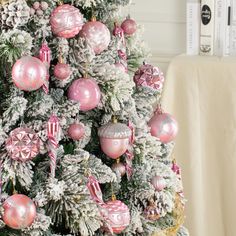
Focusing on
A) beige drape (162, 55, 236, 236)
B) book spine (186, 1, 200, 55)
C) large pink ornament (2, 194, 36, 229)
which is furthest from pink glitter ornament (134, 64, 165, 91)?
book spine (186, 1, 200, 55)

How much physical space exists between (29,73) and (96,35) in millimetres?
180

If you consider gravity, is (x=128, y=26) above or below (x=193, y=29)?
above

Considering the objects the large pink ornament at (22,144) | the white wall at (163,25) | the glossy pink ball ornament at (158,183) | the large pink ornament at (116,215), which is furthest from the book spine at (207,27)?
the large pink ornament at (22,144)

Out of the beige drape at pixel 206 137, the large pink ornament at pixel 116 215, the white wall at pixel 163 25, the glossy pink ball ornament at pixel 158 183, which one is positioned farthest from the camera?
the white wall at pixel 163 25

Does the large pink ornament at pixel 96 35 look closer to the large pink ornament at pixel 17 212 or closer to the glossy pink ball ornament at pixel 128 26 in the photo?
the glossy pink ball ornament at pixel 128 26

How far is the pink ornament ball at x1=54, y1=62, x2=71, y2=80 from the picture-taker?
3.28 feet

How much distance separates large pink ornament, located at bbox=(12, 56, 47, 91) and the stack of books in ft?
3.73

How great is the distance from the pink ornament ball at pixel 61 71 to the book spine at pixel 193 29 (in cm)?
110

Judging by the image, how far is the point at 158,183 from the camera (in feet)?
3.76

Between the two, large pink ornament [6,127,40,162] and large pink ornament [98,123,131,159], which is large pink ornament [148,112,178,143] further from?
large pink ornament [6,127,40,162]

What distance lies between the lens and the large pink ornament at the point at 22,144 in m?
0.94

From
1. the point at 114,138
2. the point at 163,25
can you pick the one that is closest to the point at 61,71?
the point at 114,138

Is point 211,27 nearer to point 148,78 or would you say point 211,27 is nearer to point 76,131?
point 148,78

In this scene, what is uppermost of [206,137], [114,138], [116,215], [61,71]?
[61,71]
